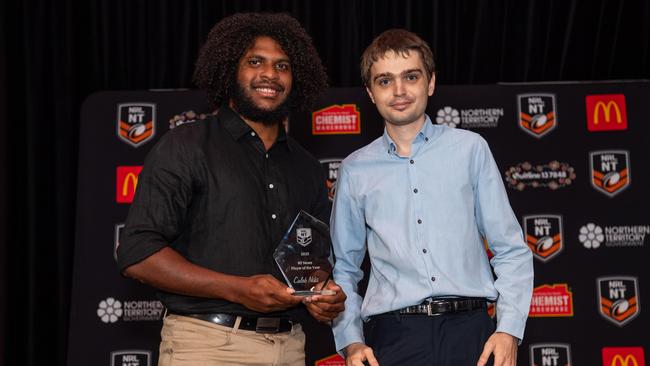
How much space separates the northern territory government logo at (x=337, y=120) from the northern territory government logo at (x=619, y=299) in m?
1.61

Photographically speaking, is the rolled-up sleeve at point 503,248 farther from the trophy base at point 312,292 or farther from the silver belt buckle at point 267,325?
the silver belt buckle at point 267,325

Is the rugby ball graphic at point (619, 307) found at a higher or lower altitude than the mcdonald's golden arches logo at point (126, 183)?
lower

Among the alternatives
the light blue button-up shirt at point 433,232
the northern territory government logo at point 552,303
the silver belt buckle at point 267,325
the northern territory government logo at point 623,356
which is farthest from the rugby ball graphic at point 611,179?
the silver belt buckle at point 267,325

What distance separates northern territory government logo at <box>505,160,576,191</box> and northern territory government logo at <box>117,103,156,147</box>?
206 centimetres

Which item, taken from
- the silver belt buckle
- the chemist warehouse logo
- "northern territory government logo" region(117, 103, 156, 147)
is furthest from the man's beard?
the chemist warehouse logo

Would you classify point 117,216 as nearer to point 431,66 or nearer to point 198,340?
point 198,340

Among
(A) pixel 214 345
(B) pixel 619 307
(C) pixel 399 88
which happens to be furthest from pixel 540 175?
(A) pixel 214 345

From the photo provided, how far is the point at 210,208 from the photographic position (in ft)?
7.52

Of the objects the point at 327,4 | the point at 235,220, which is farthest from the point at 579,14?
the point at 235,220

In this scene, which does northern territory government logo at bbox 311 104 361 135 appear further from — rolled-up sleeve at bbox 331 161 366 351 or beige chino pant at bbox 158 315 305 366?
beige chino pant at bbox 158 315 305 366

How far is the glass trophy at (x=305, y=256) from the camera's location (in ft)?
6.92

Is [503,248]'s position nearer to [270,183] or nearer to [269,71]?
[270,183]

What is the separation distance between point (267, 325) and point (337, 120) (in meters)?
1.82

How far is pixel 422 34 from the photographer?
14.3 feet
